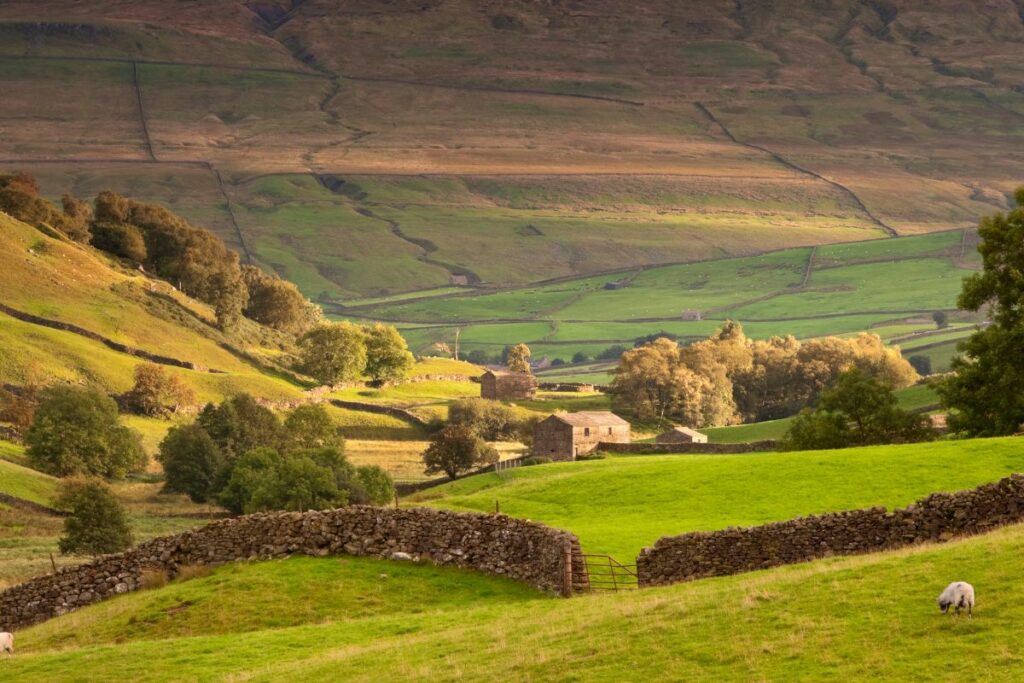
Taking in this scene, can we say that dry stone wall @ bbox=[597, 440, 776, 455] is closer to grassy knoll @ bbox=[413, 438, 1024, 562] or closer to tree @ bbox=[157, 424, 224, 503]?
tree @ bbox=[157, 424, 224, 503]

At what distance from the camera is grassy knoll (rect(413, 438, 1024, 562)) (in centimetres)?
4088

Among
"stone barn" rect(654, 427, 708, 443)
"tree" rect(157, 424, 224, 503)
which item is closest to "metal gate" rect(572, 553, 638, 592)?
"tree" rect(157, 424, 224, 503)

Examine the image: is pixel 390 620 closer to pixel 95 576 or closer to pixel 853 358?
pixel 95 576

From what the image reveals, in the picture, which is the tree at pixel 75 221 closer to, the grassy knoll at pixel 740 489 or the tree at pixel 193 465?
the tree at pixel 193 465

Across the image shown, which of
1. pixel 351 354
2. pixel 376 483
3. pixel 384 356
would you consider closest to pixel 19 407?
pixel 376 483

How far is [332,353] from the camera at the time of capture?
171500mm

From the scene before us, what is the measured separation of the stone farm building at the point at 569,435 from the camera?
402 ft

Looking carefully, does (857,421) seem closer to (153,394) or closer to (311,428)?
(311,428)

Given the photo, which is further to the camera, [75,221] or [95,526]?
[75,221]

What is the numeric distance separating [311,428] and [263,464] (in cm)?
2745

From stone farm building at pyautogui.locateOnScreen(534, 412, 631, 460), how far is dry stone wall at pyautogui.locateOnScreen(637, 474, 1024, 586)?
86.9 meters

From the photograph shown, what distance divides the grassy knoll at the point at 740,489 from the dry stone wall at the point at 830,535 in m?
3.94

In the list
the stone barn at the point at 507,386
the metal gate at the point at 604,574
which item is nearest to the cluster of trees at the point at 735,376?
the stone barn at the point at 507,386

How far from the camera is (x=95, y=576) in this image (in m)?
36.8
